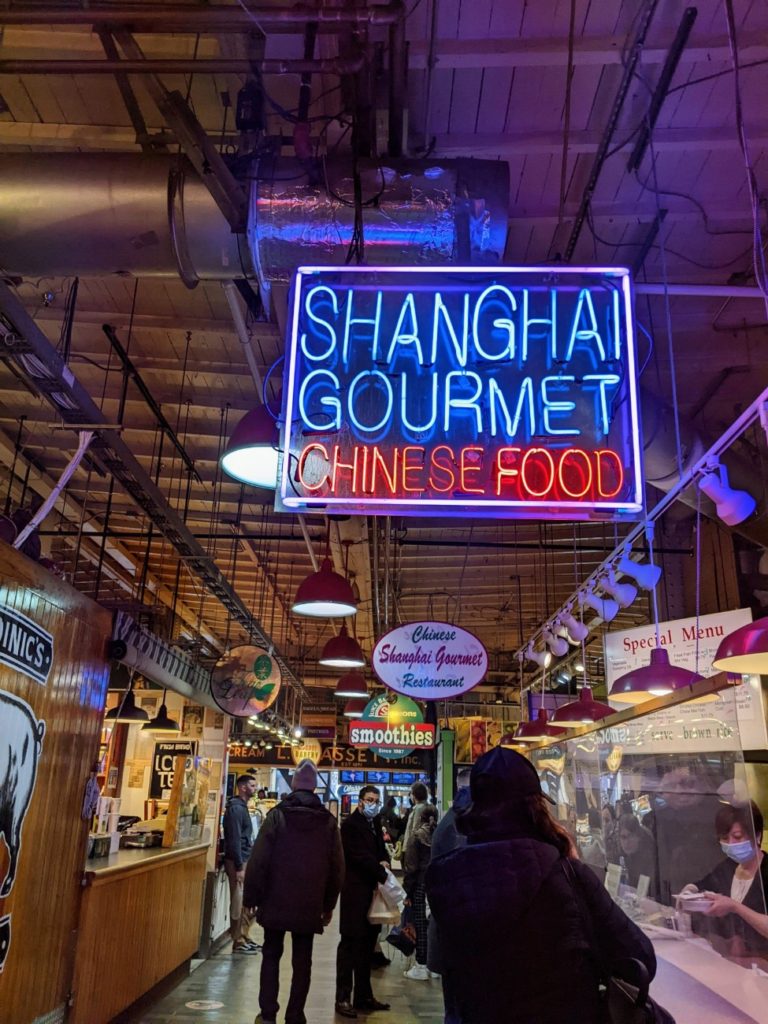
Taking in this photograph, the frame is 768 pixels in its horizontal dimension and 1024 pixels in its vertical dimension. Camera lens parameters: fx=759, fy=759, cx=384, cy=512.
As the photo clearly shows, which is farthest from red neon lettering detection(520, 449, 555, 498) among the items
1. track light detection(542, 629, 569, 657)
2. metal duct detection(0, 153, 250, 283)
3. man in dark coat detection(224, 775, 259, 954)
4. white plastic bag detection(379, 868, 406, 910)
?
man in dark coat detection(224, 775, 259, 954)

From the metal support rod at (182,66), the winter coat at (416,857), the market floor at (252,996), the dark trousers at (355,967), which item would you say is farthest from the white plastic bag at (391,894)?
the metal support rod at (182,66)

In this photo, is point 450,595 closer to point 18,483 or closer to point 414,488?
point 18,483

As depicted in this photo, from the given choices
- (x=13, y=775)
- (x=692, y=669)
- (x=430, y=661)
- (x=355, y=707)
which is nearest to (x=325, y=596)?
(x=430, y=661)

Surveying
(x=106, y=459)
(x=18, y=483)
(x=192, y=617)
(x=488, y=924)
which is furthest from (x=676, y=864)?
(x=192, y=617)

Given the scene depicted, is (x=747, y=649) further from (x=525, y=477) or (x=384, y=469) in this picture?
(x=384, y=469)

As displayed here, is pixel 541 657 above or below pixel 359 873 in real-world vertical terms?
above

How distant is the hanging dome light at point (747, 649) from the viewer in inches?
122

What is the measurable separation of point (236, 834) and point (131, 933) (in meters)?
3.19

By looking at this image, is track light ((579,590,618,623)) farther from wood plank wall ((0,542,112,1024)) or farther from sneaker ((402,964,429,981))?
wood plank wall ((0,542,112,1024))

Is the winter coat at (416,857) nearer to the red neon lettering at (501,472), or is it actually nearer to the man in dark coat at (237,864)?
the man in dark coat at (237,864)

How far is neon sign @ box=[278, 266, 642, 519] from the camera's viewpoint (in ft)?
8.98

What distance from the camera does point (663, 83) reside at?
3.64 meters

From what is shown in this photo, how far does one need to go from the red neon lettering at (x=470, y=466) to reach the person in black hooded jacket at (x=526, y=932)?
111 cm

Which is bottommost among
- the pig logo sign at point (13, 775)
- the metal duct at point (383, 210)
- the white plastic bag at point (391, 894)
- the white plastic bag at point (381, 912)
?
the white plastic bag at point (381, 912)
